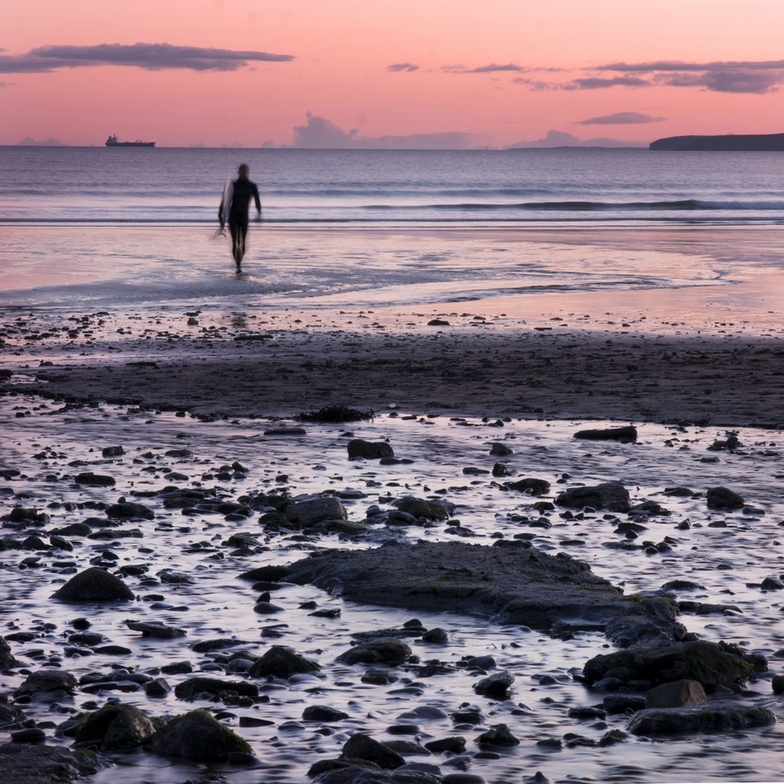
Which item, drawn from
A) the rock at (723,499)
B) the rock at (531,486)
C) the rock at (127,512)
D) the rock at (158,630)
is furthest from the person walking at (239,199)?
the rock at (158,630)

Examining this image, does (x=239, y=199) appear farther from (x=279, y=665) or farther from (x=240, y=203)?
(x=279, y=665)

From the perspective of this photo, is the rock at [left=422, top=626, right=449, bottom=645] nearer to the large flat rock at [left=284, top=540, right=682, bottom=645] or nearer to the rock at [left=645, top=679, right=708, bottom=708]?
the large flat rock at [left=284, top=540, right=682, bottom=645]

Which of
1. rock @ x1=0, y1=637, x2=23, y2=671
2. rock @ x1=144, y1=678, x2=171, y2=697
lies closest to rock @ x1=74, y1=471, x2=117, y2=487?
rock @ x1=0, y1=637, x2=23, y2=671

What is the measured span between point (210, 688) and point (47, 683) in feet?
1.85

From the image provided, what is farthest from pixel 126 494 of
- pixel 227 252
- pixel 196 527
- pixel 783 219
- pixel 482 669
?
pixel 783 219

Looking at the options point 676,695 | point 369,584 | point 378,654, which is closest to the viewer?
point 676,695

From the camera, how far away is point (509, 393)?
11125 mm

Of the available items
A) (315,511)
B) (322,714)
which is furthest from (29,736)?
(315,511)

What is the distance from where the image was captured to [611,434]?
29.7 ft

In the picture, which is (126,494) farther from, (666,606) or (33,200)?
(33,200)

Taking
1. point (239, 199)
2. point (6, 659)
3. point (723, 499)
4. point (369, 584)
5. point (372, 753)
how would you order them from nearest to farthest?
point (372, 753)
point (6, 659)
point (369, 584)
point (723, 499)
point (239, 199)

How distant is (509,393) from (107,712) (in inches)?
301

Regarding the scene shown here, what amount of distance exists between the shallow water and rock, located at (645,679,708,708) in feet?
0.61

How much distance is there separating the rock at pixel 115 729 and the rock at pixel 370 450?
461 centimetres
